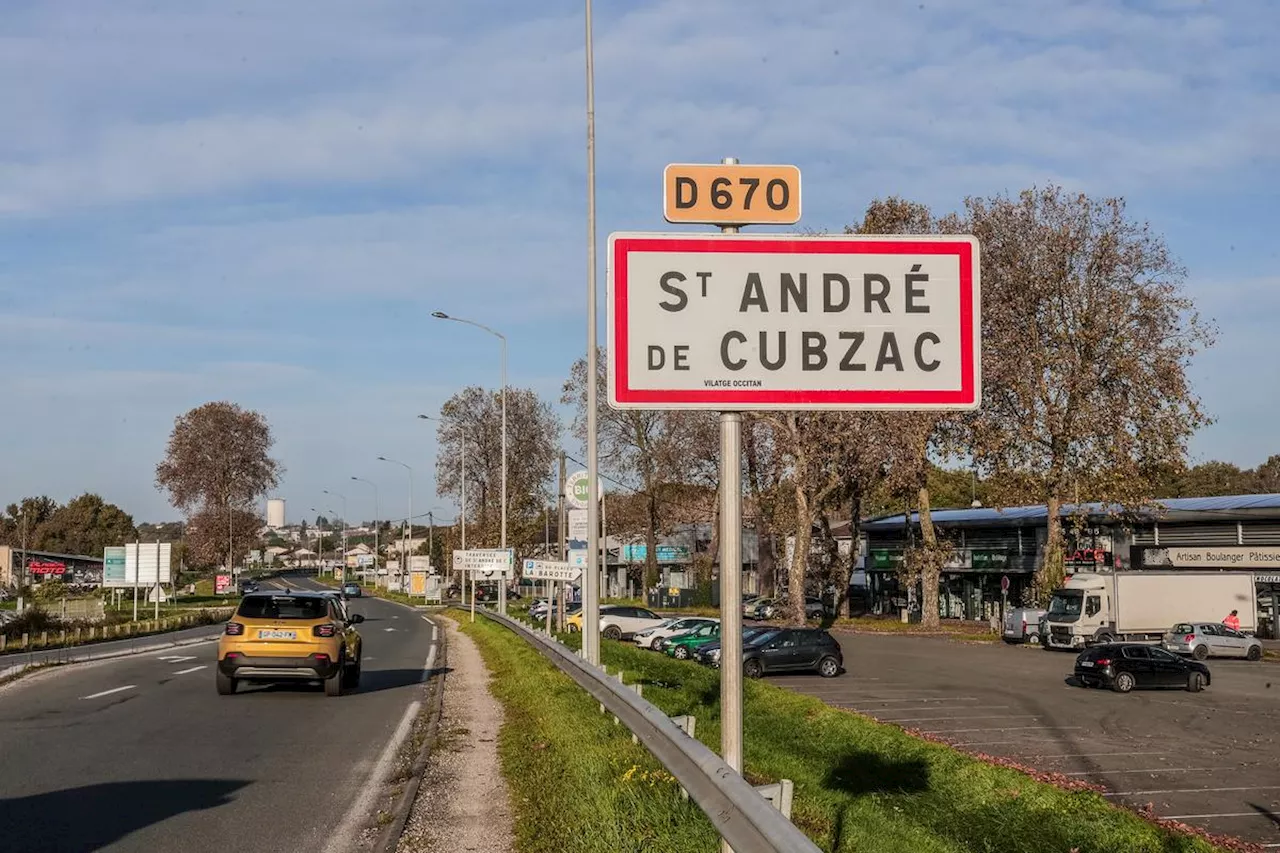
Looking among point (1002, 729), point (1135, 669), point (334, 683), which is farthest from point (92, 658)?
point (1135, 669)

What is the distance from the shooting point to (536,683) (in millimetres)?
19641

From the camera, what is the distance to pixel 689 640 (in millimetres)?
40500

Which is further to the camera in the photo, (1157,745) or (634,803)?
(1157,745)

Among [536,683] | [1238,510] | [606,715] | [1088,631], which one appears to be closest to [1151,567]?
[1238,510]

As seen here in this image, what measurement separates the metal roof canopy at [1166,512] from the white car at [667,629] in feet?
50.4

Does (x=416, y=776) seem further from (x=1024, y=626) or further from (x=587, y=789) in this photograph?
(x=1024, y=626)

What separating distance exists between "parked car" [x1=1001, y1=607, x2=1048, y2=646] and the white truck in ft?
5.04

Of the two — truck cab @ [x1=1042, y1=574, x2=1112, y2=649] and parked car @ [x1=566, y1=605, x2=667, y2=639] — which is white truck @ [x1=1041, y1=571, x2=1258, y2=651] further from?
parked car @ [x1=566, y1=605, x2=667, y2=639]

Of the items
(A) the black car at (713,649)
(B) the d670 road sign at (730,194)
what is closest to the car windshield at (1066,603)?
(A) the black car at (713,649)

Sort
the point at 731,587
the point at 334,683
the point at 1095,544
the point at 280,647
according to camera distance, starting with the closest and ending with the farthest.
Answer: the point at 731,587
the point at 280,647
the point at 334,683
the point at 1095,544

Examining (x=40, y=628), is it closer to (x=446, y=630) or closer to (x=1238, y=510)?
(x=446, y=630)

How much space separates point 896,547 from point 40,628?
55435mm

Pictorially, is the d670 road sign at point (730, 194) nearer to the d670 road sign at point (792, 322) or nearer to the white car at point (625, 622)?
the d670 road sign at point (792, 322)

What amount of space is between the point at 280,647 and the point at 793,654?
59.1 feet
